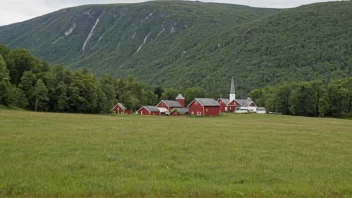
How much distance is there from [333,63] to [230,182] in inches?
7920

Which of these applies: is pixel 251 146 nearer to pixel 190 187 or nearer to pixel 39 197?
pixel 190 187

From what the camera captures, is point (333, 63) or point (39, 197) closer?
point (39, 197)

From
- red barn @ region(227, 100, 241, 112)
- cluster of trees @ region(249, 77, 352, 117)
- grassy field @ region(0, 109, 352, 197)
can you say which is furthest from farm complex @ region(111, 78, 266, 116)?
grassy field @ region(0, 109, 352, 197)

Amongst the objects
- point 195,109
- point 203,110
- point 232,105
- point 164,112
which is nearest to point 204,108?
point 203,110

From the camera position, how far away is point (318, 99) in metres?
110

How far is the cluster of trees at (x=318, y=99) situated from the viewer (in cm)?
10381

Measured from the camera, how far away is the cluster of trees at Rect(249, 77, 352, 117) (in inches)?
4087

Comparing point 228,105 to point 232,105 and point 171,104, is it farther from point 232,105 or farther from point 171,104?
point 171,104

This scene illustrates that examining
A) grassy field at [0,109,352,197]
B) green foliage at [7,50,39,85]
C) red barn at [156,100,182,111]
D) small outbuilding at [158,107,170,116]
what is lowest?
grassy field at [0,109,352,197]

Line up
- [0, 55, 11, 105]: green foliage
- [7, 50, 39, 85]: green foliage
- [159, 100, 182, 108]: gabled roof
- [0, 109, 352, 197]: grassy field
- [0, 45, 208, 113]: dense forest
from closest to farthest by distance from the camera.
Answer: [0, 109, 352, 197]: grassy field, [0, 55, 11, 105]: green foliage, [0, 45, 208, 113]: dense forest, [7, 50, 39, 85]: green foliage, [159, 100, 182, 108]: gabled roof

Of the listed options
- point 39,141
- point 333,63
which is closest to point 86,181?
point 39,141

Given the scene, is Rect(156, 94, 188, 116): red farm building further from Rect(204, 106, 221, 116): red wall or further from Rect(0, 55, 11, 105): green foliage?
Rect(0, 55, 11, 105): green foliage

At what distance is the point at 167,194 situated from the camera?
11438mm

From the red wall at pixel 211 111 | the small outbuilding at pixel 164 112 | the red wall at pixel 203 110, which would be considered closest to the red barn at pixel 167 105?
the small outbuilding at pixel 164 112
